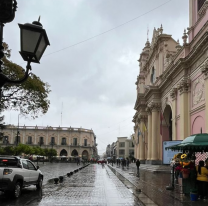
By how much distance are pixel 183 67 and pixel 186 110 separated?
4.15 m

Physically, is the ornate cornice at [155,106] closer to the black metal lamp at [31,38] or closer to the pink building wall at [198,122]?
the pink building wall at [198,122]

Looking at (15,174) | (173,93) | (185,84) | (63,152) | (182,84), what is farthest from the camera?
(63,152)

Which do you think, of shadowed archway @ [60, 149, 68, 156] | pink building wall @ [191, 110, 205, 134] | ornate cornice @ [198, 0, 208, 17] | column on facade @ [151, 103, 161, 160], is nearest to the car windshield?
pink building wall @ [191, 110, 205, 134]

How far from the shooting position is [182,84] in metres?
28.9

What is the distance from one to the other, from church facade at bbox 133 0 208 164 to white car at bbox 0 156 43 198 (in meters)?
15.0

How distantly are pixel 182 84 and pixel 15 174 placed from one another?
20963mm

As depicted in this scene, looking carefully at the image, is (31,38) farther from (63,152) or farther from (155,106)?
(63,152)

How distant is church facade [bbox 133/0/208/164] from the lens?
25.2m

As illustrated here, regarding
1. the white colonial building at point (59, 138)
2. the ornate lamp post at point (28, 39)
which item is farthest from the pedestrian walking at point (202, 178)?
the white colonial building at point (59, 138)

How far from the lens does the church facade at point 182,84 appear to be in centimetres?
2519

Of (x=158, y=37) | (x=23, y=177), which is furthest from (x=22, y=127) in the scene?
(x=23, y=177)

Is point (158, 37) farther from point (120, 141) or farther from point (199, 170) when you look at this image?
point (120, 141)

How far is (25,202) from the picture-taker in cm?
1062

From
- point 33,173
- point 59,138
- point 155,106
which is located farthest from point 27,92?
point 59,138
